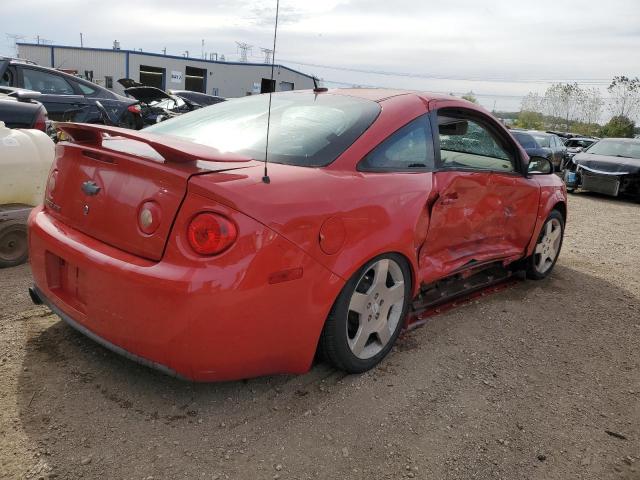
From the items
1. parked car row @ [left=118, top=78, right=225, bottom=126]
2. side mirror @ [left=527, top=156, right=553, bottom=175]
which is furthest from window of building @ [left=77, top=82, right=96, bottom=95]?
side mirror @ [left=527, top=156, right=553, bottom=175]

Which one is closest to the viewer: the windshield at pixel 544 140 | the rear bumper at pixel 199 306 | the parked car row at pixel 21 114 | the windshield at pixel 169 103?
the rear bumper at pixel 199 306

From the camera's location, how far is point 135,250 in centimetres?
215

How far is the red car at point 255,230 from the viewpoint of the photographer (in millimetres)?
2043

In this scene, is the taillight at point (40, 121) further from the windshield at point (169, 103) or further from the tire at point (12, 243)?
the windshield at point (169, 103)

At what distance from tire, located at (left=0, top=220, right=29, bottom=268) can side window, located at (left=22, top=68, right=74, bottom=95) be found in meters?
5.07

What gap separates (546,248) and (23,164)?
4.33 meters

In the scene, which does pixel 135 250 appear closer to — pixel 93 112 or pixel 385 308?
pixel 385 308

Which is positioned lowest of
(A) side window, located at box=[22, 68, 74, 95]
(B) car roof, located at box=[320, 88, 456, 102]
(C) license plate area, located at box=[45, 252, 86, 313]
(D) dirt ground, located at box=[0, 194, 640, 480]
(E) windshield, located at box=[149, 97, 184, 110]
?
(D) dirt ground, located at box=[0, 194, 640, 480]

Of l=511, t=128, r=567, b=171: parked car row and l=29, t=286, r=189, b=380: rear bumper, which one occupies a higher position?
l=511, t=128, r=567, b=171: parked car row

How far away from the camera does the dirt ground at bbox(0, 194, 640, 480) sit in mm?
2045

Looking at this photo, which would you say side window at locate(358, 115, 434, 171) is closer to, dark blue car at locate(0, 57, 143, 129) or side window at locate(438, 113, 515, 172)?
side window at locate(438, 113, 515, 172)

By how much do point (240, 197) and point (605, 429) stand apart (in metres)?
2.06

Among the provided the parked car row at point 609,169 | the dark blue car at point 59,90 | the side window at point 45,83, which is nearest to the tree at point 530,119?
the parked car row at point 609,169

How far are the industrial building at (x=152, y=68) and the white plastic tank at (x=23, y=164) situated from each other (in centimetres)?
4044
